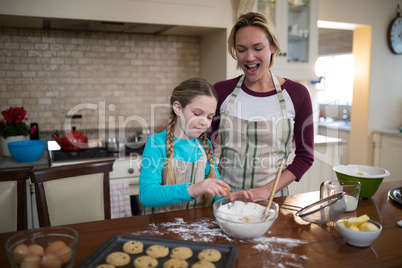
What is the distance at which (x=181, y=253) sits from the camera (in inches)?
38.4

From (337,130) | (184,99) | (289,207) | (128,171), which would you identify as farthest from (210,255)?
(337,130)

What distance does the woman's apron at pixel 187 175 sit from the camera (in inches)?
58.8

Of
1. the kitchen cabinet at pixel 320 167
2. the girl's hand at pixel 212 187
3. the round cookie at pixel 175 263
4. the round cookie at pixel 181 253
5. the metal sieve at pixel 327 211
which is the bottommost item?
the kitchen cabinet at pixel 320 167

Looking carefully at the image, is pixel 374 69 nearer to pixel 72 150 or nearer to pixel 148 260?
pixel 72 150

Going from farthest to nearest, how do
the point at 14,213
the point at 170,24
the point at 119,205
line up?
the point at 170,24 → the point at 119,205 → the point at 14,213

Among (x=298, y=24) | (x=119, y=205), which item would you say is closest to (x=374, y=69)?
(x=298, y=24)

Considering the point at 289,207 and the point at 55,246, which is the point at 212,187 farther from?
the point at 55,246

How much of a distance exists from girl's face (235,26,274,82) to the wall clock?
2.96 metres

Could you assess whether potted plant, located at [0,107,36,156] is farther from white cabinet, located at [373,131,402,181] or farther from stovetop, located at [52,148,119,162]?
white cabinet, located at [373,131,402,181]

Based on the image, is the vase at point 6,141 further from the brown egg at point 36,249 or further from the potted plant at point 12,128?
the brown egg at point 36,249

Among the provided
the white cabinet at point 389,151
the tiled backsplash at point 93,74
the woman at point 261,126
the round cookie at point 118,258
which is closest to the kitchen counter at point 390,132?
the white cabinet at point 389,151

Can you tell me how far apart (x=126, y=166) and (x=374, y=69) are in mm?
2954

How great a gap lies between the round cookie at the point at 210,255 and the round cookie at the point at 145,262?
12cm

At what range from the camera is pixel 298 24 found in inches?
131
